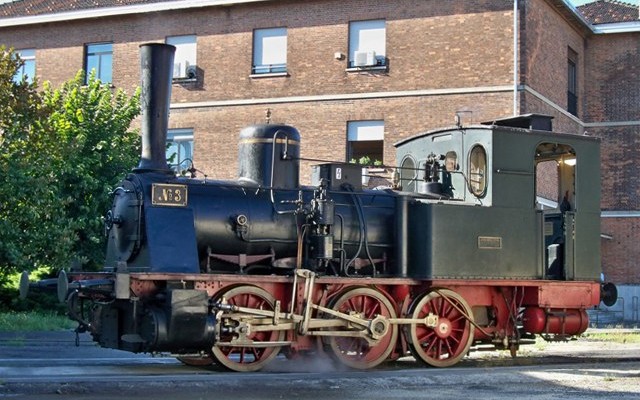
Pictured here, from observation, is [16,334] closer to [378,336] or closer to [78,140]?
[78,140]

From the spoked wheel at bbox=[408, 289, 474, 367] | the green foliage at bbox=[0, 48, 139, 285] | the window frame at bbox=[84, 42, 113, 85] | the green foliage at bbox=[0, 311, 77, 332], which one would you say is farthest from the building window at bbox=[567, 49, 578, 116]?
the spoked wheel at bbox=[408, 289, 474, 367]

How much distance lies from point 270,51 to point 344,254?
15636mm

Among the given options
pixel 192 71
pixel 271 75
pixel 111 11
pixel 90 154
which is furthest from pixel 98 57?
pixel 90 154

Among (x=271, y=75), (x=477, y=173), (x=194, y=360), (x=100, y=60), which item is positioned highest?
(x=100, y=60)

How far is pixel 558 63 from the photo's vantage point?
1084 inches

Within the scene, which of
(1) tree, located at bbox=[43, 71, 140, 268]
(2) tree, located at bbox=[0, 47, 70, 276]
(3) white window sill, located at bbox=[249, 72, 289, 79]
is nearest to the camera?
(2) tree, located at bbox=[0, 47, 70, 276]

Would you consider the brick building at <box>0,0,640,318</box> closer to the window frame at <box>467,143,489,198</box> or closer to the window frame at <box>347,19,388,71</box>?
the window frame at <box>347,19,388,71</box>

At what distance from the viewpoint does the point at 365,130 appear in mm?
26391

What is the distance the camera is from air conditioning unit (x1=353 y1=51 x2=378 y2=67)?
26141 millimetres

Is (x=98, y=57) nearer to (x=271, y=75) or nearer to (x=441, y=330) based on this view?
(x=271, y=75)

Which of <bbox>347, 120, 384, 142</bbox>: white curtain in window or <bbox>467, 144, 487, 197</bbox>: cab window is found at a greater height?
<bbox>347, 120, 384, 142</bbox>: white curtain in window

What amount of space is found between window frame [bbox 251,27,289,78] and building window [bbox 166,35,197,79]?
1.82 m

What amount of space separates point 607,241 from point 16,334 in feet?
63.9

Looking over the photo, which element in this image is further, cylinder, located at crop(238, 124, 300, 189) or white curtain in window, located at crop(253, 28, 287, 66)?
white curtain in window, located at crop(253, 28, 287, 66)
